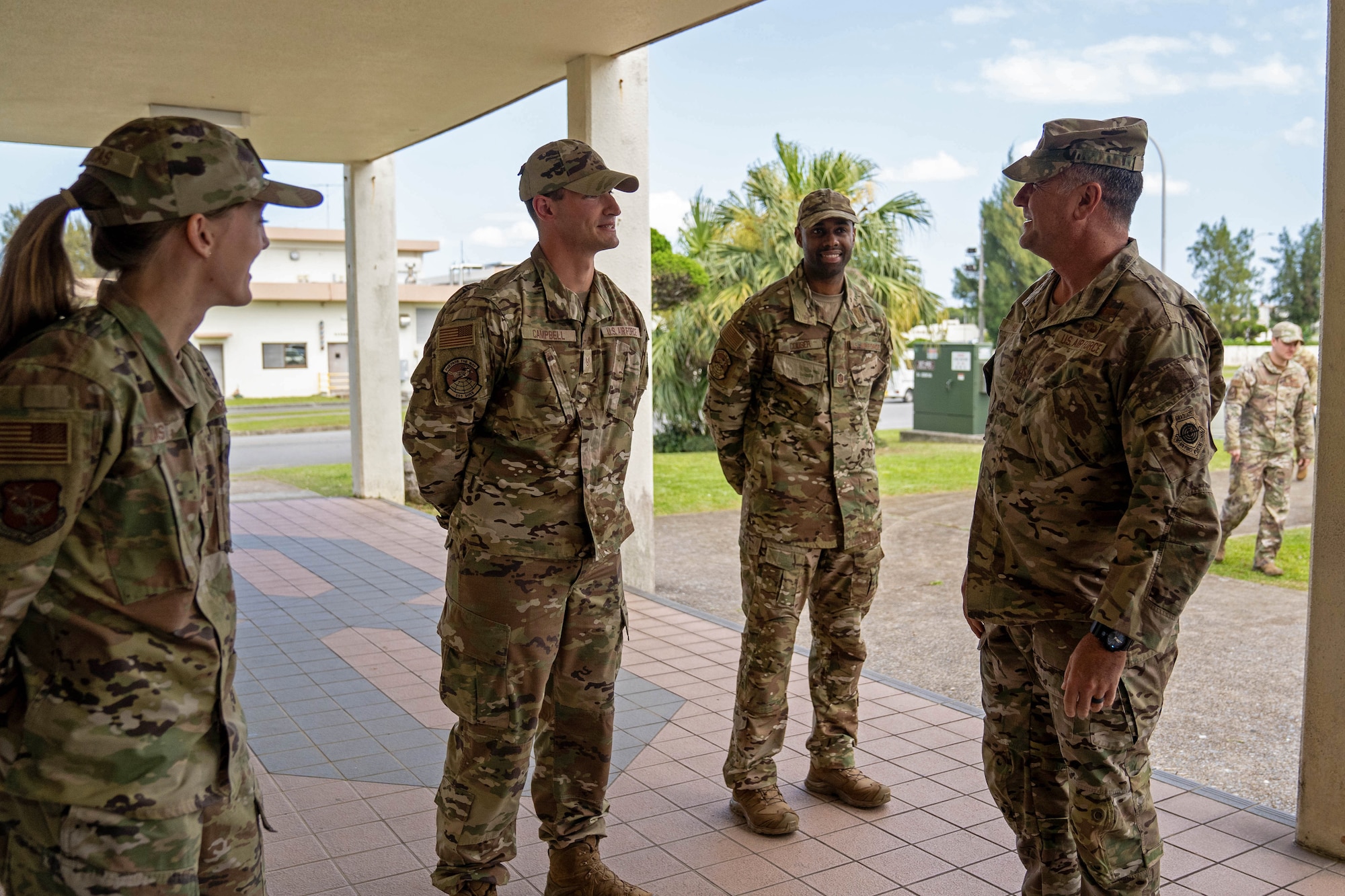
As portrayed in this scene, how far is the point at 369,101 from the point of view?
8016mm

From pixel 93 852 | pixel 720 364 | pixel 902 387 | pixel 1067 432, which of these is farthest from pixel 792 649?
pixel 902 387

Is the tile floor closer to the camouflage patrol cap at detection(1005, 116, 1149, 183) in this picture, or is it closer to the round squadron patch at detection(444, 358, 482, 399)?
the round squadron patch at detection(444, 358, 482, 399)

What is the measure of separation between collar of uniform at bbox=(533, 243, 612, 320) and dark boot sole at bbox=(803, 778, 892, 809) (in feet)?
6.04

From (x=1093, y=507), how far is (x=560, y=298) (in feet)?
4.70

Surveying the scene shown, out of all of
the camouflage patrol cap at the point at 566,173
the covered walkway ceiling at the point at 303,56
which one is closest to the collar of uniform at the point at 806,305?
the camouflage patrol cap at the point at 566,173

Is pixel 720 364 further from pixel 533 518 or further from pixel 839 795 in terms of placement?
pixel 839 795

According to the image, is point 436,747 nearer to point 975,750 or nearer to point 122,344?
point 975,750

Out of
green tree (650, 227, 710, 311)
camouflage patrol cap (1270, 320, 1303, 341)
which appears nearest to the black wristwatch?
camouflage patrol cap (1270, 320, 1303, 341)

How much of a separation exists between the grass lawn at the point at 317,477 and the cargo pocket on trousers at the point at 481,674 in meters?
9.24

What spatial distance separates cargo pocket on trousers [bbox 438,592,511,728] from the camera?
2.78 meters

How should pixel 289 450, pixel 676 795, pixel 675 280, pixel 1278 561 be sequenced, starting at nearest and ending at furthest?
A: 1. pixel 676 795
2. pixel 1278 561
3. pixel 675 280
4. pixel 289 450

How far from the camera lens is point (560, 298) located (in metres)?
2.89

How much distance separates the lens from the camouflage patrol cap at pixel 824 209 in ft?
11.6

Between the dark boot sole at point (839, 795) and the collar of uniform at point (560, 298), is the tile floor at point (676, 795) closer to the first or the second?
the dark boot sole at point (839, 795)
